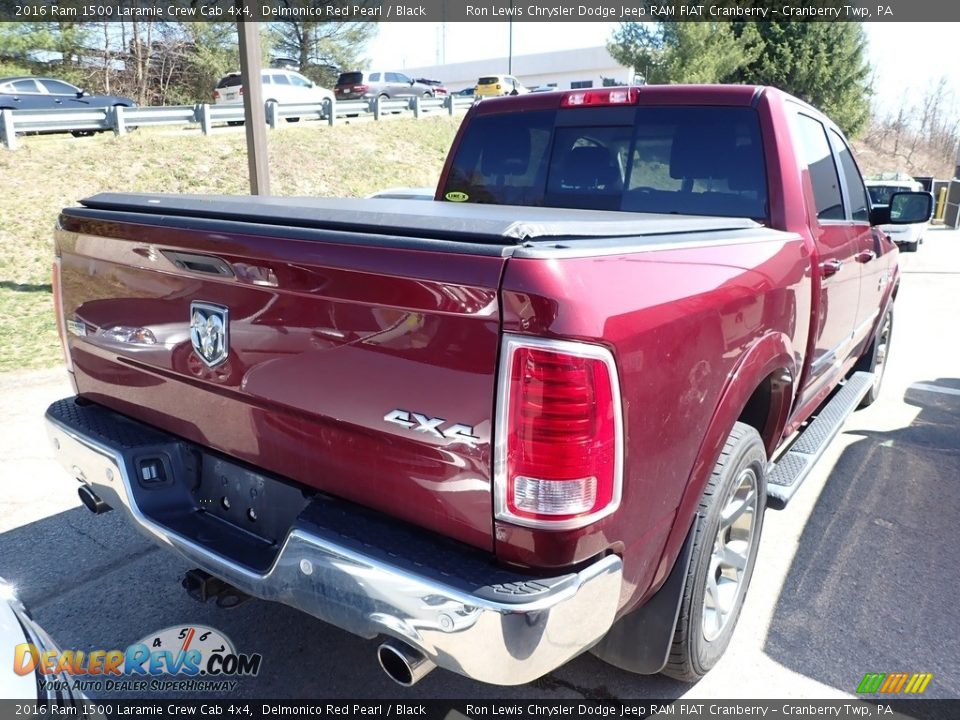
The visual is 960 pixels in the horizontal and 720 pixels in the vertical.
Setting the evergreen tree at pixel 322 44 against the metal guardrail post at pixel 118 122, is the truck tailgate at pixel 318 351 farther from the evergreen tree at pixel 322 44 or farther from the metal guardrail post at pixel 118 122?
the evergreen tree at pixel 322 44

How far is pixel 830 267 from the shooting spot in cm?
336

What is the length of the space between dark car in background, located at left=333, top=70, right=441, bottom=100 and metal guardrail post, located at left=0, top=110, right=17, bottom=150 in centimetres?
1701

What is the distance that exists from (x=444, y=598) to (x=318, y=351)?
731 mm

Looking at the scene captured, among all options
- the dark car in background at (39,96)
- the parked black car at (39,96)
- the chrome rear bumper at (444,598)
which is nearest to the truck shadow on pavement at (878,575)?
the chrome rear bumper at (444,598)

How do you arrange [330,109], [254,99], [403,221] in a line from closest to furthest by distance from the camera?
[403,221] < [254,99] < [330,109]

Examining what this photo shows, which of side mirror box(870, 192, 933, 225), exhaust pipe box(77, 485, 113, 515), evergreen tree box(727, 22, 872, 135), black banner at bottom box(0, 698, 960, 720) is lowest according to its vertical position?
black banner at bottom box(0, 698, 960, 720)

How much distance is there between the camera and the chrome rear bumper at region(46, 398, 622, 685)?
174 centimetres

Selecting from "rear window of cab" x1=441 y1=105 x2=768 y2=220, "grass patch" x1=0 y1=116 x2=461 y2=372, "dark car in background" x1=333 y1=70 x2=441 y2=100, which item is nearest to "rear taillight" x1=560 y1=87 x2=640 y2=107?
"rear window of cab" x1=441 y1=105 x2=768 y2=220

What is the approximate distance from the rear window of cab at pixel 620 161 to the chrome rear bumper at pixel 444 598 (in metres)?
2.04

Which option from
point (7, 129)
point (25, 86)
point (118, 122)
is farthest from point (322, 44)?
point (7, 129)

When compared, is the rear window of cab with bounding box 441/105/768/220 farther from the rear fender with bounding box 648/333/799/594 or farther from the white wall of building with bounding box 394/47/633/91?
the white wall of building with bounding box 394/47/633/91

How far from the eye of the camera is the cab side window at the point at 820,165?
3.46 meters

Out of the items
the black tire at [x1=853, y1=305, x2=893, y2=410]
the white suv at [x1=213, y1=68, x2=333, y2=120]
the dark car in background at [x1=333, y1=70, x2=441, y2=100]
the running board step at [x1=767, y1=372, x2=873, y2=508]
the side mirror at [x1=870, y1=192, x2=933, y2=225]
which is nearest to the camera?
the running board step at [x1=767, y1=372, x2=873, y2=508]

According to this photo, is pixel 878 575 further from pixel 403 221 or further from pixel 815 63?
pixel 815 63
